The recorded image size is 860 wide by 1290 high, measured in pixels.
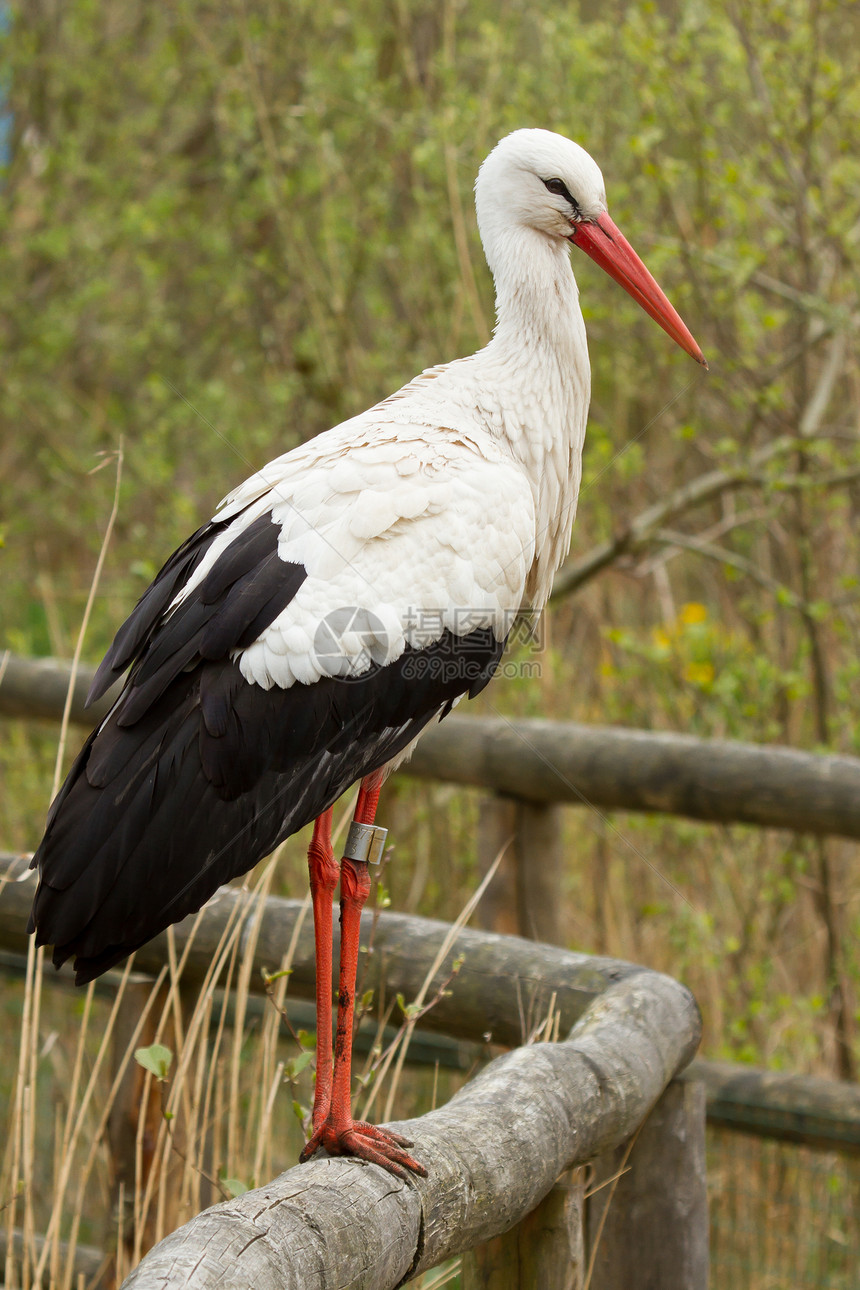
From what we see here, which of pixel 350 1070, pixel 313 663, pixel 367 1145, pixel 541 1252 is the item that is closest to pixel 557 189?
pixel 313 663

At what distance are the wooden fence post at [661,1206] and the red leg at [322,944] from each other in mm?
513

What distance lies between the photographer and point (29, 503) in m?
7.39

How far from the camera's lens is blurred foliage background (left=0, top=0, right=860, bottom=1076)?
161 inches

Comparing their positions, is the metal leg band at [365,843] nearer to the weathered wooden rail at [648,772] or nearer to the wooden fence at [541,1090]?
the wooden fence at [541,1090]

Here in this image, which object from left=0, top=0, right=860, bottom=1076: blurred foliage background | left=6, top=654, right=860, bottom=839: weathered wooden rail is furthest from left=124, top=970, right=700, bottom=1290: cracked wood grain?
left=0, top=0, right=860, bottom=1076: blurred foliage background

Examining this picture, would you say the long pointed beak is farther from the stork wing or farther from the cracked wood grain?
the cracked wood grain

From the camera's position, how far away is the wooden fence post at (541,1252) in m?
1.82

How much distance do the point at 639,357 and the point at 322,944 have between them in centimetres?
328

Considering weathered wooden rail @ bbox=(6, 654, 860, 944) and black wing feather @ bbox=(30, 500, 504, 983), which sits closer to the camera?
black wing feather @ bbox=(30, 500, 504, 983)

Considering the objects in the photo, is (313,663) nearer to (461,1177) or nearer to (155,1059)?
(155,1059)

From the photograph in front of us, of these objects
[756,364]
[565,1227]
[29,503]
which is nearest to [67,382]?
[29,503]

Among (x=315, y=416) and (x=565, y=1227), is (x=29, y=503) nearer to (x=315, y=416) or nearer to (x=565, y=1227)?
(x=315, y=416)

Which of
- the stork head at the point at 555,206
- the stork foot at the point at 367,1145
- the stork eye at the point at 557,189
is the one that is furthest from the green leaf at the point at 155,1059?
the stork eye at the point at 557,189

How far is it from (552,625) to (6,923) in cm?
306
